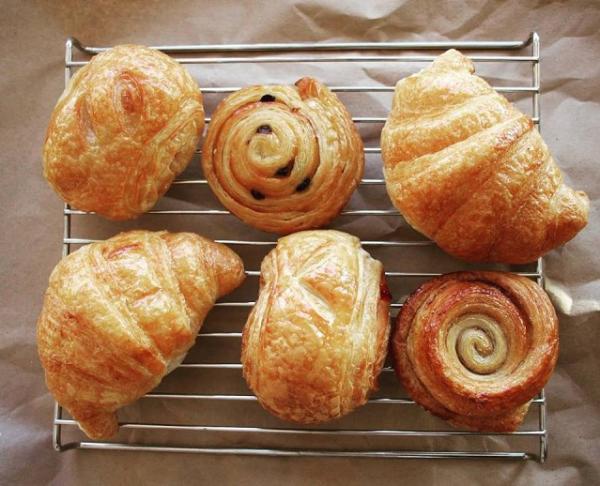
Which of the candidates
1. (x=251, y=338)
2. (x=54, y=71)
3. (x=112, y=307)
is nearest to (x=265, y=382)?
(x=251, y=338)

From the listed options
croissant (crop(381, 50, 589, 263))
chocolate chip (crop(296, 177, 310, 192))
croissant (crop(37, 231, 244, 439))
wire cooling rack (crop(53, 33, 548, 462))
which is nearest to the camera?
croissant (crop(381, 50, 589, 263))

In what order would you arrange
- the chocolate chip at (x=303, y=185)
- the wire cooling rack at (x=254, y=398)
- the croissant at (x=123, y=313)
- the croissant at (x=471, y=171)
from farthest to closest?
the wire cooling rack at (x=254, y=398)
the chocolate chip at (x=303, y=185)
the croissant at (x=123, y=313)
the croissant at (x=471, y=171)

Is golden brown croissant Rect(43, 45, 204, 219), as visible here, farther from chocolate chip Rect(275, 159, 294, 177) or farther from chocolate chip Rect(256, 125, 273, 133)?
chocolate chip Rect(275, 159, 294, 177)

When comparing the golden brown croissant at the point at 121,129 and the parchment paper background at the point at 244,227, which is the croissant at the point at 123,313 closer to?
the golden brown croissant at the point at 121,129

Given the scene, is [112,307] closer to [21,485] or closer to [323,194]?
[323,194]

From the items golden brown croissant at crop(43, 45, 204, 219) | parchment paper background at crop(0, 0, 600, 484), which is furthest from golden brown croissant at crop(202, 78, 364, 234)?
parchment paper background at crop(0, 0, 600, 484)

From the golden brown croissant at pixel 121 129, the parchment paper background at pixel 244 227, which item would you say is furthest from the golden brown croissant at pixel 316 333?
the golden brown croissant at pixel 121 129

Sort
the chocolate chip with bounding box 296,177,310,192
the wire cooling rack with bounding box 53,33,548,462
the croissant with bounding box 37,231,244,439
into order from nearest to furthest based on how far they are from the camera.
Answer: the croissant with bounding box 37,231,244,439
the chocolate chip with bounding box 296,177,310,192
the wire cooling rack with bounding box 53,33,548,462
